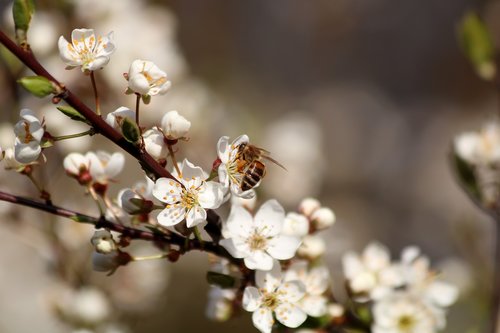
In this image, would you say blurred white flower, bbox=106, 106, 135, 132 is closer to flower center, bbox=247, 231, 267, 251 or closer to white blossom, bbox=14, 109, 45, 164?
white blossom, bbox=14, 109, 45, 164

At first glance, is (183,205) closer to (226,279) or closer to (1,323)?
(226,279)

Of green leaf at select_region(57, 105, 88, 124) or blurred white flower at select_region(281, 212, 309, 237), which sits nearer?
green leaf at select_region(57, 105, 88, 124)

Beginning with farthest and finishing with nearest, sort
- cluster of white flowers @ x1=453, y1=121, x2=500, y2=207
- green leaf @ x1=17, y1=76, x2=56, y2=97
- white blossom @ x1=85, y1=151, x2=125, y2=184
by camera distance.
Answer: cluster of white flowers @ x1=453, y1=121, x2=500, y2=207 < white blossom @ x1=85, y1=151, x2=125, y2=184 < green leaf @ x1=17, y1=76, x2=56, y2=97

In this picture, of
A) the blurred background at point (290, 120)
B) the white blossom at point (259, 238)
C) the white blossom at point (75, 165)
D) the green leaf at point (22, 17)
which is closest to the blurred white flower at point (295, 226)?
the white blossom at point (259, 238)

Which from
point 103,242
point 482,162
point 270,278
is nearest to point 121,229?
point 103,242

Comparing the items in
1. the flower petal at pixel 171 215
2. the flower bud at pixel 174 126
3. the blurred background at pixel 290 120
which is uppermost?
the blurred background at pixel 290 120

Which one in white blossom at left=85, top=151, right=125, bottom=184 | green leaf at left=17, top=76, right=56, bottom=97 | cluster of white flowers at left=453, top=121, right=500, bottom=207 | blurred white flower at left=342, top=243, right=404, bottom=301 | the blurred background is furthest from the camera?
the blurred background

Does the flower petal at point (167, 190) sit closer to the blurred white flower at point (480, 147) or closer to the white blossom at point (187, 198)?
the white blossom at point (187, 198)

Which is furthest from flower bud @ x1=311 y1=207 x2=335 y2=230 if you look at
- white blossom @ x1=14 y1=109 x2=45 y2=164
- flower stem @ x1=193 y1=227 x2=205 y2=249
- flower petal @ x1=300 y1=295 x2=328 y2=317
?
white blossom @ x1=14 y1=109 x2=45 y2=164
